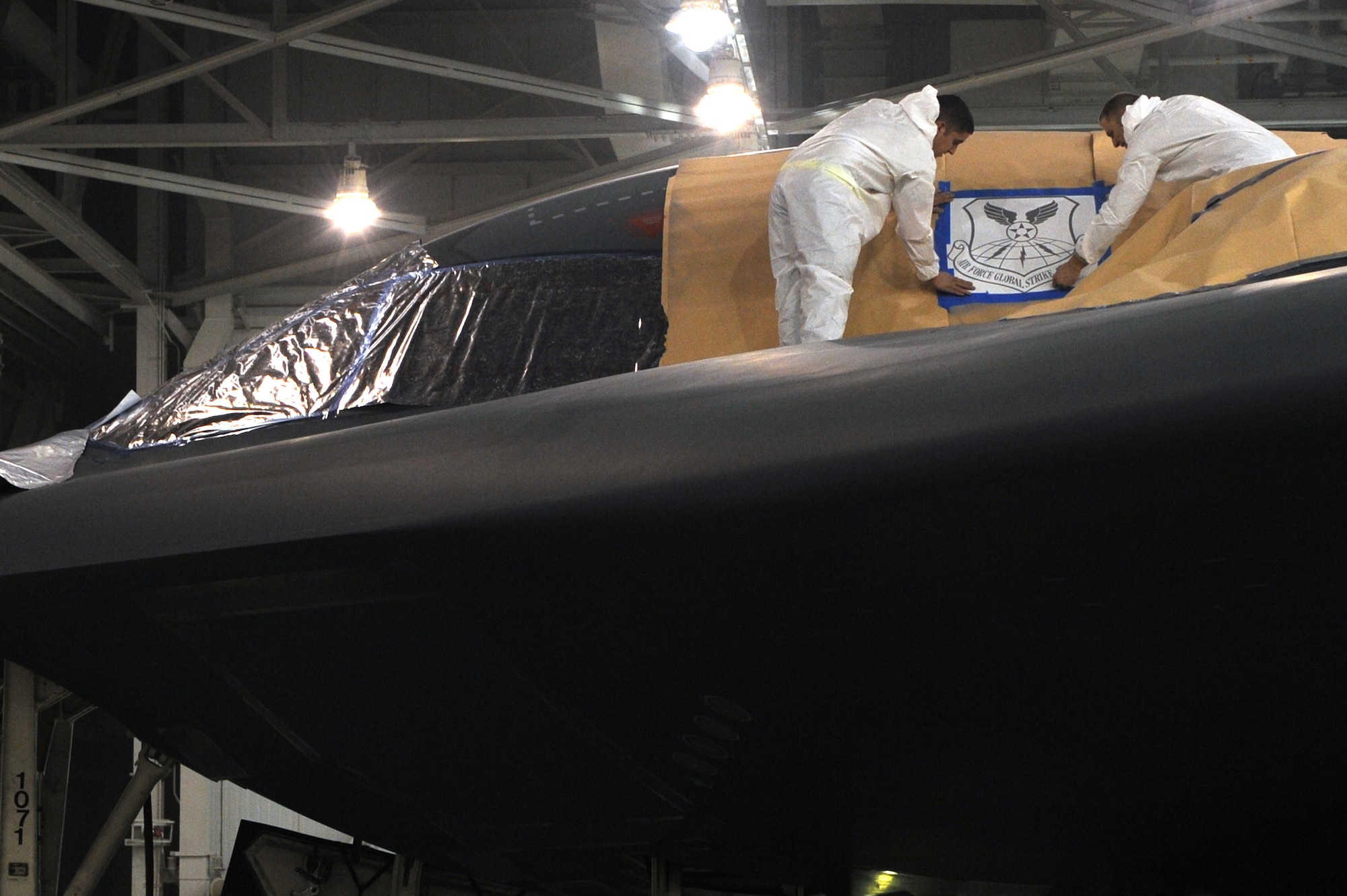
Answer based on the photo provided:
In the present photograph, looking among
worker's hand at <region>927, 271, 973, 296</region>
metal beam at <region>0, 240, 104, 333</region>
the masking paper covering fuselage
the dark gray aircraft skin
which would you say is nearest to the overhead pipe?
the dark gray aircraft skin

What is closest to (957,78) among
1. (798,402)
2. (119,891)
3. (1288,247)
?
(1288,247)

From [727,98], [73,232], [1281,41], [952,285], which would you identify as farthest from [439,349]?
[73,232]

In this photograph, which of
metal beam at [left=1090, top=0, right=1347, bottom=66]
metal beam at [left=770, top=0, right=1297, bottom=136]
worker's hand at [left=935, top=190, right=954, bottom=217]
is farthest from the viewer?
metal beam at [left=1090, top=0, right=1347, bottom=66]

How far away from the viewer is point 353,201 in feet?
38.8

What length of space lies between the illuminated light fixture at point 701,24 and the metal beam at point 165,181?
16.7 ft

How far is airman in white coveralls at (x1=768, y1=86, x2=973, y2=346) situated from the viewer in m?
4.19

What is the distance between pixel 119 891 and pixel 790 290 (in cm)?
1748

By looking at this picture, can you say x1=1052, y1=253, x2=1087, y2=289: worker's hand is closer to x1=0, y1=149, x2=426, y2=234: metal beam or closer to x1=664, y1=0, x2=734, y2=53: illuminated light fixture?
x1=664, y1=0, x2=734, y2=53: illuminated light fixture

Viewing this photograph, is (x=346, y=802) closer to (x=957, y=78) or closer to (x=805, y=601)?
(x=805, y=601)

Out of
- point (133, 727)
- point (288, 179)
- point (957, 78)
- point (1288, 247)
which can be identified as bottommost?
point (133, 727)

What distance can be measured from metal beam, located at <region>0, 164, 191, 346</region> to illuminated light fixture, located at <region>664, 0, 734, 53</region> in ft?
23.7

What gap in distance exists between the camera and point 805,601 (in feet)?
9.07

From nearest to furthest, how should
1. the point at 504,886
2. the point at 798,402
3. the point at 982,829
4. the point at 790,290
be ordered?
1. the point at 798,402
2. the point at 982,829
3. the point at 790,290
4. the point at 504,886

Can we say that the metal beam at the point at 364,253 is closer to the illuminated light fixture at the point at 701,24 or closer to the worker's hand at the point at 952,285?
the illuminated light fixture at the point at 701,24
